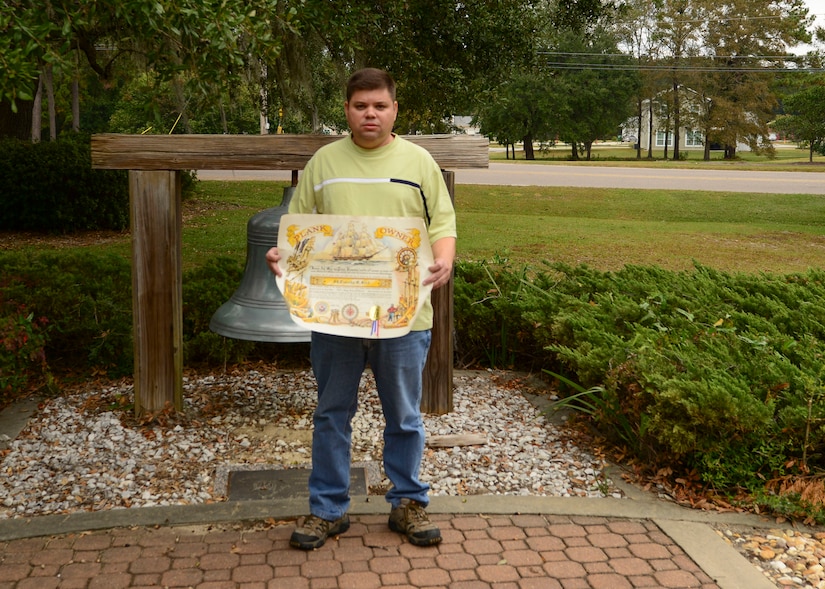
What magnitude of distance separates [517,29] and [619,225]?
5.93 m

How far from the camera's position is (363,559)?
3.32 metres

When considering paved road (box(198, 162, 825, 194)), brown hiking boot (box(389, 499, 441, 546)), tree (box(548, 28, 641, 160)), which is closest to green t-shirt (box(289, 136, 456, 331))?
brown hiking boot (box(389, 499, 441, 546))

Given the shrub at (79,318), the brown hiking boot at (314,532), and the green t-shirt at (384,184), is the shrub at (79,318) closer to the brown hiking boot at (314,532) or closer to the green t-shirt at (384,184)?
the brown hiking boot at (314,532)

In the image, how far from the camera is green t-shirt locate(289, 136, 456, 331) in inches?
126

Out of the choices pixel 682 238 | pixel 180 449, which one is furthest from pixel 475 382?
pixel 682 238

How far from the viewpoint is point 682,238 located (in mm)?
13000

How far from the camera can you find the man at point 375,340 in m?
3.19

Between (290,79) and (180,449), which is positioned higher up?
(290,79)

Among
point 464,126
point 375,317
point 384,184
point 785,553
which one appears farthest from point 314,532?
point 464,126

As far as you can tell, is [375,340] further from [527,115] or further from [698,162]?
[527,115]

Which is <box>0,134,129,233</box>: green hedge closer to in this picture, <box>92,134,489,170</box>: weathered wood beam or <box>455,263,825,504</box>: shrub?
<box>455,263,825,504</box>: shrub

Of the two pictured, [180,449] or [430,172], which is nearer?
[430,172]

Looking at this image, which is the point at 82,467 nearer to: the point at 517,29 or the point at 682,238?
the point at 517,29

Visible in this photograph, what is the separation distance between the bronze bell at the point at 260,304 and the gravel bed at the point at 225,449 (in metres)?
0.56
